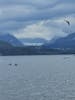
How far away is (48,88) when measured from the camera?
65.9m

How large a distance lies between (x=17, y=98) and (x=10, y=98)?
3.23 ft

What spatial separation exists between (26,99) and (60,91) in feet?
25.1

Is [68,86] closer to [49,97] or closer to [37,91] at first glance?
[37,91]

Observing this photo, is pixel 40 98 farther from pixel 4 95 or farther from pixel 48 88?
pixel 48 88

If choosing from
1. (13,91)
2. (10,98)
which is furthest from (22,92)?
(10,98)

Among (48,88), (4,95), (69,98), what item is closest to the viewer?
(69,98)

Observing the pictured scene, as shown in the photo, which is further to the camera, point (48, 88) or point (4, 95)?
point (48, 88)

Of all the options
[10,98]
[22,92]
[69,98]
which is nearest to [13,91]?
[22,92]

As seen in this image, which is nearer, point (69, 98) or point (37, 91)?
point (69, 98)

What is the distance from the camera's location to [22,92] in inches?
2443

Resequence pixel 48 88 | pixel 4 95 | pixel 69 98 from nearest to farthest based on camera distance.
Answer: pixel 69 98
pixel 4 95
pixel 48 88

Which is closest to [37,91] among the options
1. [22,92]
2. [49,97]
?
[22,92]

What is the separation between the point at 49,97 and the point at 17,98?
4071mm

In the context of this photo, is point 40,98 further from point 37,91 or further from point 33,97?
point 37,91
